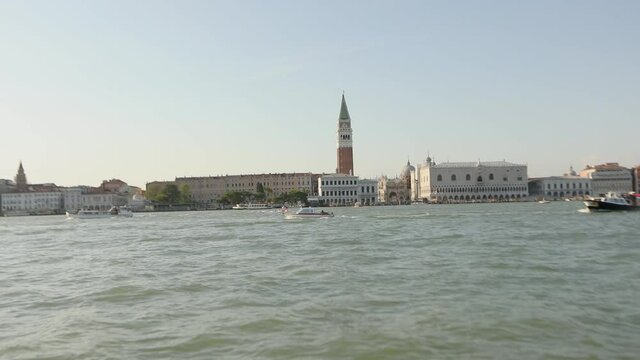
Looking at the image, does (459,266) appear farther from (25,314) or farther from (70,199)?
(70,199)

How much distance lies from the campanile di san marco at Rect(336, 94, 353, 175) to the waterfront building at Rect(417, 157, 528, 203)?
14671mm

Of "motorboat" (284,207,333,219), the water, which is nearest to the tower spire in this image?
"motorboat" (284,207,333,219)

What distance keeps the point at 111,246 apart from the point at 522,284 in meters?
17.7

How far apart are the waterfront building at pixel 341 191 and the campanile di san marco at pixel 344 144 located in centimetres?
565

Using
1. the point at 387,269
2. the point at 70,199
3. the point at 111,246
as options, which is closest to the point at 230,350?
the point at 387,269

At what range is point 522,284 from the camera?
37.8ft

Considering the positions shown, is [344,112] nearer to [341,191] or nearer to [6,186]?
[341,191]

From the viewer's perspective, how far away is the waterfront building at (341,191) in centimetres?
12062

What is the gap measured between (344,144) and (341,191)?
11332 millimetres

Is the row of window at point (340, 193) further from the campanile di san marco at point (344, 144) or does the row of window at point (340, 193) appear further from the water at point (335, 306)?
the water at point (335, 306)

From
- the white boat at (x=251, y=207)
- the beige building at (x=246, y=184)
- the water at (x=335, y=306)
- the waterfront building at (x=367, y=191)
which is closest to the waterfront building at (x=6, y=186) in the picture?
the beige building at (x=246, y=184)

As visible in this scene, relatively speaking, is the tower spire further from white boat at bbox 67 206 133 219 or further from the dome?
white boat at bbox 67 206 133 219

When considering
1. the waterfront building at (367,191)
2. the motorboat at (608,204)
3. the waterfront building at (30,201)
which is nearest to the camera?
the motorboat at (608,204)

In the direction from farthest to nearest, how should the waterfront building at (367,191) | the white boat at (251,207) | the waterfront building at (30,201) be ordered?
the waterfront building at (30,201) < the waterfront building at (367,191) < the white boat at (251,207)
